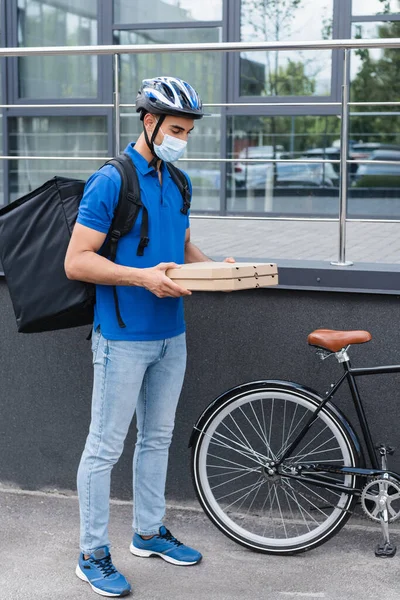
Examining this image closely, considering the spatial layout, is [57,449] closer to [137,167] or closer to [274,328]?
[274,328]

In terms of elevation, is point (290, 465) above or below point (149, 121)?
below

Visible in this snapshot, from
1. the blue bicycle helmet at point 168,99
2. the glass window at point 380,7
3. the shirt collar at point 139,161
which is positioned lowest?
the shirt collar at point 139,161

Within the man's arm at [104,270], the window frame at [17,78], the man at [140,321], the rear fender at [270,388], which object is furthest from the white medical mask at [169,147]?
the window frame at [17,78]

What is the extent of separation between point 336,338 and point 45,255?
4.45 feet

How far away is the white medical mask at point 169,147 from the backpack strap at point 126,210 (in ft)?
0.43

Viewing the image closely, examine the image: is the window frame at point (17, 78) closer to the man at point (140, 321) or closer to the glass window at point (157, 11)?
the glass window at point (157, 11)

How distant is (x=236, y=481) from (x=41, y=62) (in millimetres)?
6230

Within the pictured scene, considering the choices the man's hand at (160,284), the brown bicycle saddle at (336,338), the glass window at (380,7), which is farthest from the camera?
the glass window at (380,7)

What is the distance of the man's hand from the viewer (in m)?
3.70

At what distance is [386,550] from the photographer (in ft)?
14.3

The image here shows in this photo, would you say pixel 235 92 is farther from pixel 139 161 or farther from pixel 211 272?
pixel 211 272

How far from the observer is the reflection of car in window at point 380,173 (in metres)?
9.30

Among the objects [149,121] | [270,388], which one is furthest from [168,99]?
[270,388]

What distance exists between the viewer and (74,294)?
404cm
